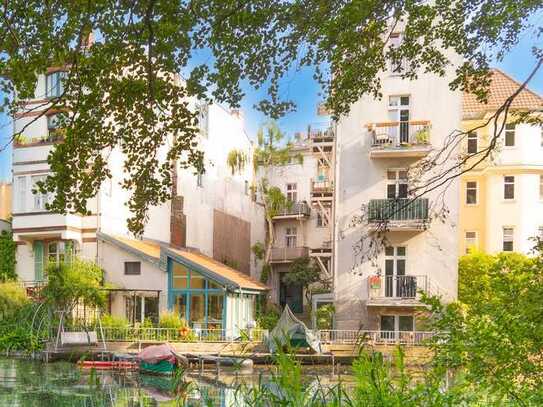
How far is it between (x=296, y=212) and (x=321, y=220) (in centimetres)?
101

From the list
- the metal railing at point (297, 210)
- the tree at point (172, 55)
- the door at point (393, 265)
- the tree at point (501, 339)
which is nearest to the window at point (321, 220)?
the metal railing at point (297, 210)

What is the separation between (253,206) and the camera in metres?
23.9

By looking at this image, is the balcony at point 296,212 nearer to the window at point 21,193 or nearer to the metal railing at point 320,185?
the metal railing at point 320,185

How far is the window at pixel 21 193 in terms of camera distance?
1925 centimetres

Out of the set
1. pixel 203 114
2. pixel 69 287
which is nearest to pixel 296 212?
pixel 69 287

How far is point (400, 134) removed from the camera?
17.3 metres

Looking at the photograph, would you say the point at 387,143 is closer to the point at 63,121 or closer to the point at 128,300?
the point at 128,300

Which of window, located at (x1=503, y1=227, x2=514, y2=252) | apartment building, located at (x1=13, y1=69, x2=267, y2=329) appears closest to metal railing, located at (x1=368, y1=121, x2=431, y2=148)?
apartment building, located at (x1=13, y1=69, x2=267, y2=329)

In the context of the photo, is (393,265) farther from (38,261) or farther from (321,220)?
(38,261)

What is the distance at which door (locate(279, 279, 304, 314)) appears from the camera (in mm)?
23125

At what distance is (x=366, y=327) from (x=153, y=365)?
200 inches

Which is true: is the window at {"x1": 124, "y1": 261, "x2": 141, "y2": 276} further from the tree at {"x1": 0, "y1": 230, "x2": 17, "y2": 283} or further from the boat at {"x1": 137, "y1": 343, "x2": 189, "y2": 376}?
the boat at {"x1": 137, "y1": 343, "x2": 189, "y2": 376}

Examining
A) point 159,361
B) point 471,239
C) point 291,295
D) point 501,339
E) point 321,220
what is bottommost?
point 159,361

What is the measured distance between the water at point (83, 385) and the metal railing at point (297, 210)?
10.2 m
